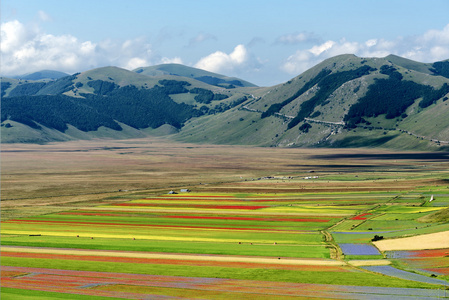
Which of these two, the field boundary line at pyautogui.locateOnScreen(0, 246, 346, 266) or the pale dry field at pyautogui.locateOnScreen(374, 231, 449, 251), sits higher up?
the pale dry field at pyautogui.locateOnScreen(374, 231, 449, 251)

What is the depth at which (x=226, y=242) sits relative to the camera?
248 feet

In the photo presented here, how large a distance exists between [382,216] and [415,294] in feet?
158

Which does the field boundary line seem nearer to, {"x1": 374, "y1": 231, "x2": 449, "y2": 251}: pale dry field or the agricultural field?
the agricultural field

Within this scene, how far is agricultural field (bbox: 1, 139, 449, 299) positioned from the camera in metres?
52.3

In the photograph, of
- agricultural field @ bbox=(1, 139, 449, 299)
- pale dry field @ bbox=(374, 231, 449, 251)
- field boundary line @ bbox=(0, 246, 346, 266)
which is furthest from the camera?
pale dry field @ bbox=(374, 231, 449, 251)

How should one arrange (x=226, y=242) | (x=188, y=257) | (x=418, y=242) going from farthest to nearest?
(x=226, y=242)
(x=418, y=242)
(x=188, y=257)

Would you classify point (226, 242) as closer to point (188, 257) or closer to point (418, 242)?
point (188, 257)

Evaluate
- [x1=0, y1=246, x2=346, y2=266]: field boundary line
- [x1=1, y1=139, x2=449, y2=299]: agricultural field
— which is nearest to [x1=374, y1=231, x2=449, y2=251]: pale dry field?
[x1=1, y1=139, x2=449, y2=299]: agricultural field

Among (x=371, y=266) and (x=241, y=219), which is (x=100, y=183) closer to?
(x=241, y=219)

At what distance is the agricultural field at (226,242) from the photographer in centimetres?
5234

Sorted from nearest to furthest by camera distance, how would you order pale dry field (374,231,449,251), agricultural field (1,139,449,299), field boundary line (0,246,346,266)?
agricultural field (1,139,449,299)
field boundary line (0,246,346,266)
pale dry field (374,231,449,251)

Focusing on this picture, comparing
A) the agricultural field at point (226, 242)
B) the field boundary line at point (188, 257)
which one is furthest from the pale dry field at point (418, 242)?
the field boundary line at point (188, 257)

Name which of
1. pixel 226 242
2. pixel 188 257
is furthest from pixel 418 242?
pixel 188 257

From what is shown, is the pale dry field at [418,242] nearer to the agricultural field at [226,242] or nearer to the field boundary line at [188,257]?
the agricultural field at [226,242]
